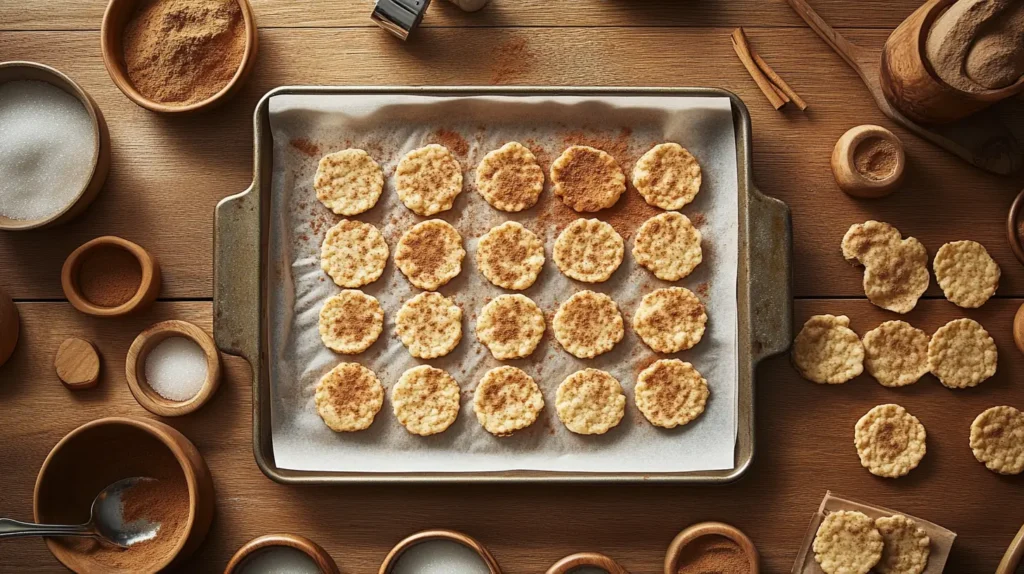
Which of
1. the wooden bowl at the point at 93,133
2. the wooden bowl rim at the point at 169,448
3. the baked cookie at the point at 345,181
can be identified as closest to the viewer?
the wooden bowl rim at the point at 169,448

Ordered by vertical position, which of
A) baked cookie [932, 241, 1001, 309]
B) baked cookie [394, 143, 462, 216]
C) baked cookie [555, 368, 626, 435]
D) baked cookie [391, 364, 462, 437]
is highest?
baked cookie [932, 241, 1001, 309]

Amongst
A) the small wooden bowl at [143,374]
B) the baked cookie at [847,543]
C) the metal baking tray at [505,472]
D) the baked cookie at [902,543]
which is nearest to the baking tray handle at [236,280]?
the metal baking tray at [505,472]

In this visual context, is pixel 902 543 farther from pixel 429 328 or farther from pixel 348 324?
pixel 348 324

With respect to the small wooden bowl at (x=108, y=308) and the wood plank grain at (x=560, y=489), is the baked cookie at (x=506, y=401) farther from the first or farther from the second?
the small wooden bowl at (x=108, y=308)

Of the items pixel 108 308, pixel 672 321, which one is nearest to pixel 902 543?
pixel 672 321

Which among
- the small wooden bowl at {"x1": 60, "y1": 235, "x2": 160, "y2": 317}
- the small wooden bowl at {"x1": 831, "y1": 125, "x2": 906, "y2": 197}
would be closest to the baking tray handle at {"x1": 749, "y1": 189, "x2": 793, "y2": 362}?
the small wooden bowl at {"x1": 831, "y1": 125, "x2": 906, "y2": 197}

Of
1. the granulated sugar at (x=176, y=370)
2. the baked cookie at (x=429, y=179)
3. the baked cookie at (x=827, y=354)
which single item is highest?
the baked cookie at (x=827, y=354)

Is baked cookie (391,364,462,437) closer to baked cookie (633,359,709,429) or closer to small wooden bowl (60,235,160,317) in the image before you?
baked cookie (633,359,709,429)
